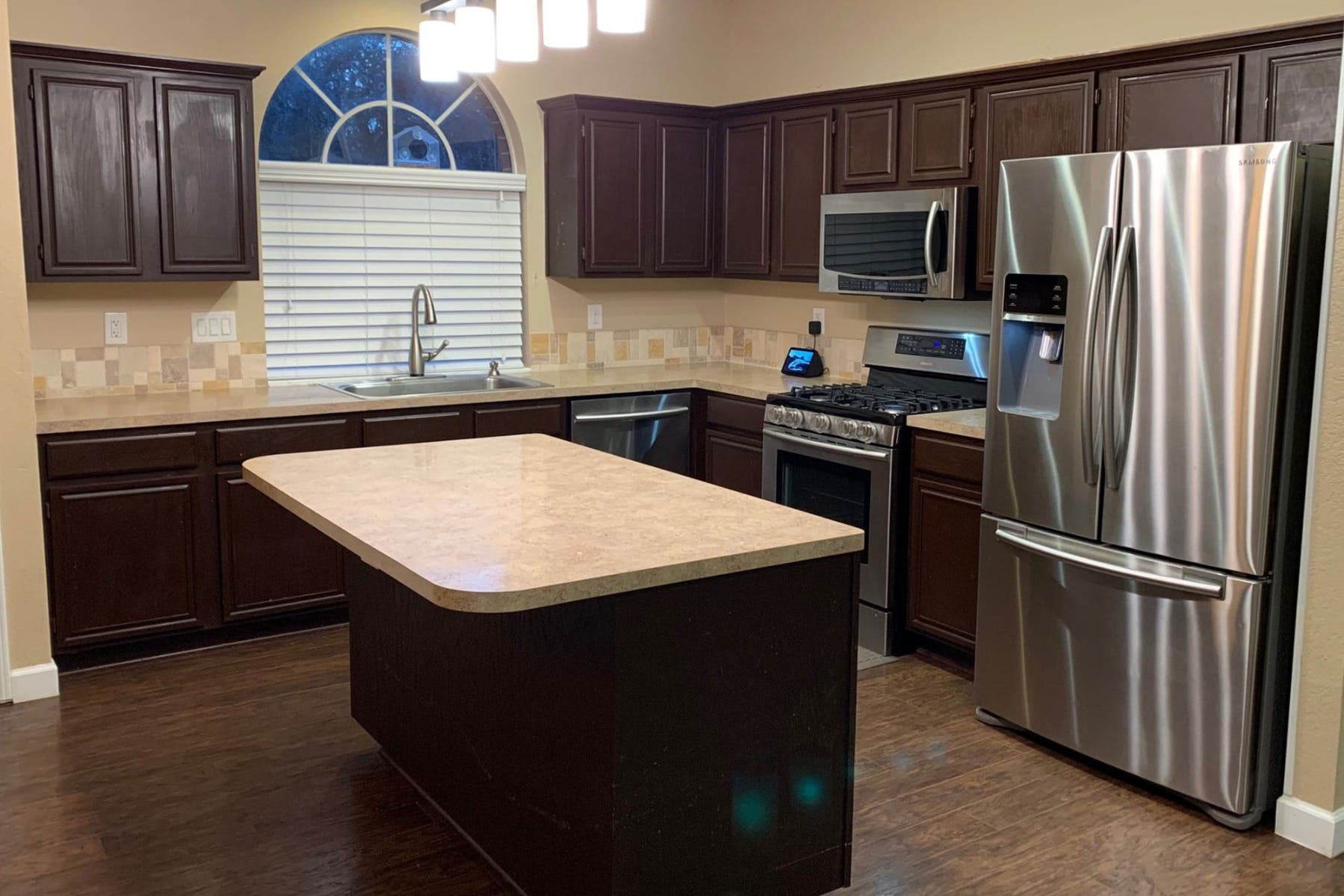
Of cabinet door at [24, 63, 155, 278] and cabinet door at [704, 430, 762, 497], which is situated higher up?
cabinet door at [24, 63, 155, 278]

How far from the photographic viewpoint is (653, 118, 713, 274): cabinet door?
5578 millimetres

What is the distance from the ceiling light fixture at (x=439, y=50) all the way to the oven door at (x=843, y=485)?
2.27 m

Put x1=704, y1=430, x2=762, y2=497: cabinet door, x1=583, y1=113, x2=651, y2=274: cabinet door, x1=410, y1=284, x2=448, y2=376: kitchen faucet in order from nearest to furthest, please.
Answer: x1=704, y1=430, x2=762, y2=497: cabinet door < x1=410, y1=284, x2=448, y2=376: kitchen faucet < x1=583, y1=113, x2=651, y2=274: cabinet door

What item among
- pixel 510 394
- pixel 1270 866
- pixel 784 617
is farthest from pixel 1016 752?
pixel 510 394

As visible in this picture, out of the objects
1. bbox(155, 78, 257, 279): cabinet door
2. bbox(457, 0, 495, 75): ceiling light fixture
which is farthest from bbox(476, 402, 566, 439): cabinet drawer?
bbox(457, 0, 495, 75): ceiling light fixture

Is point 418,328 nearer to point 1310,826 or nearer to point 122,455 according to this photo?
point 122,455

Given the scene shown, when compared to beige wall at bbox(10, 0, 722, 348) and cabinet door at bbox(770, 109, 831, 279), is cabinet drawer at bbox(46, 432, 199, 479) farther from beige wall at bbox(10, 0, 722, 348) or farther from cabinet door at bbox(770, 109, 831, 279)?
cabinet door at bbox(770, 109, 831, 279)

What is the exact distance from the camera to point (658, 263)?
5.64m

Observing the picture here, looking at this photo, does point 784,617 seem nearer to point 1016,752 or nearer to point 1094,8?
point 1016,752

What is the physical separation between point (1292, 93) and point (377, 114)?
352 cm

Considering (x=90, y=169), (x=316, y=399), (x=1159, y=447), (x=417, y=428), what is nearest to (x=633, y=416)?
(x=417, y=428)

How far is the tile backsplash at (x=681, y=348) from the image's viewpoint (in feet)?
18.2

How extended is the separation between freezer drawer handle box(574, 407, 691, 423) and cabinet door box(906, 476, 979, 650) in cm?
138

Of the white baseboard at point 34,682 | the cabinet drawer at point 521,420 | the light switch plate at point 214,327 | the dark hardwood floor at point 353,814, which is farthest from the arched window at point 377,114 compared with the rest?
the dark hardwood floor at point 353,814
